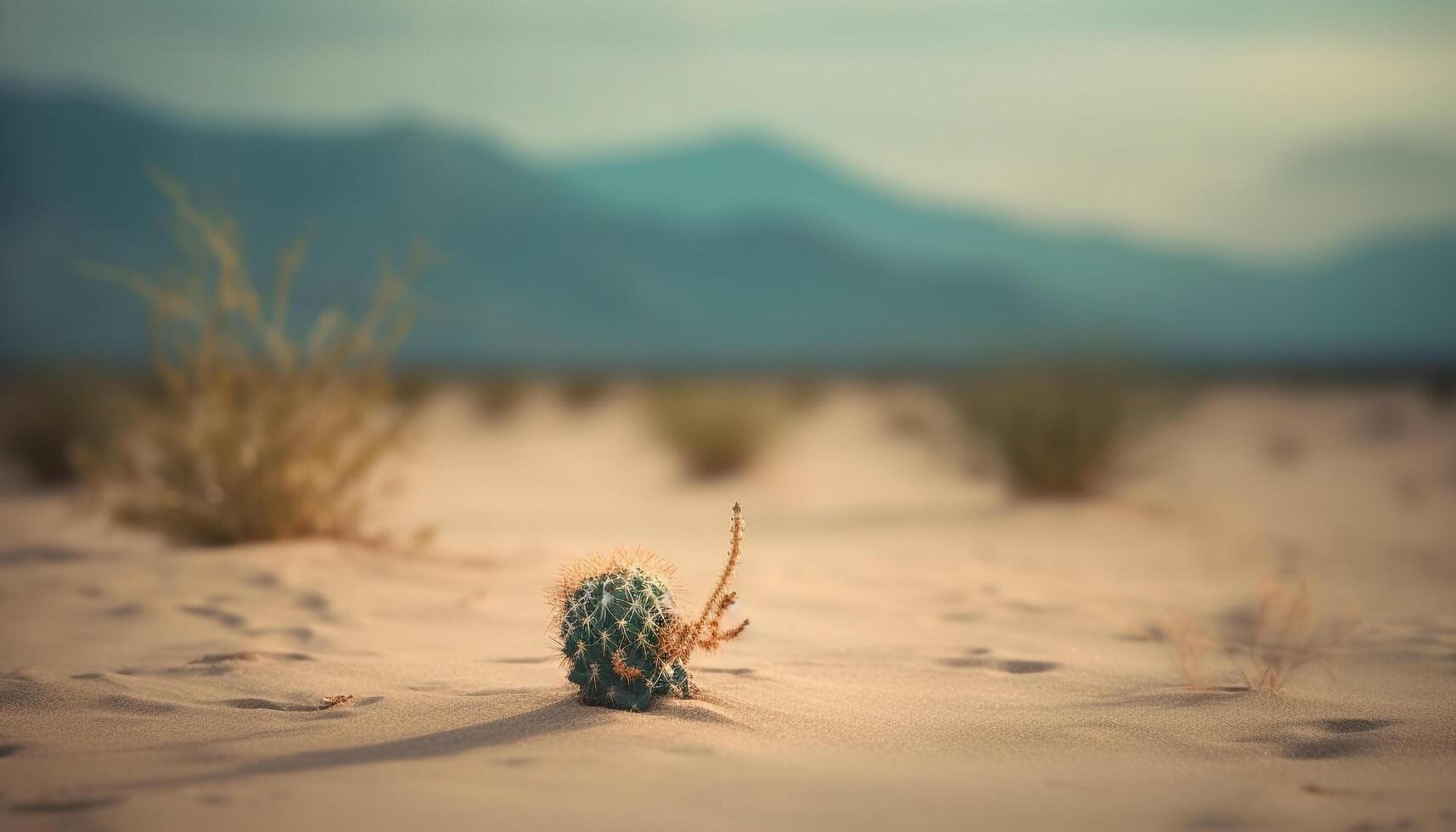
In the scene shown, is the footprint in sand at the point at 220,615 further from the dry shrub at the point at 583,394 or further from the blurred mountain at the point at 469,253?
the blurred mountain at the point at 469,253

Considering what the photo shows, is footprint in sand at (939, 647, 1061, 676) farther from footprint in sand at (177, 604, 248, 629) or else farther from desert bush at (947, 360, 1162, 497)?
desert bush at (947, 360, 1162, 497)

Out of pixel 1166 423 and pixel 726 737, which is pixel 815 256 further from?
pixel 726 737

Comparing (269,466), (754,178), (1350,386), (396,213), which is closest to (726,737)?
(269,466)

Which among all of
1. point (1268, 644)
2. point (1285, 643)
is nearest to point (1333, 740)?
point (1285, 643)

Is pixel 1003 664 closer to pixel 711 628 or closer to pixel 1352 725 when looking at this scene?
pixel 1352 725

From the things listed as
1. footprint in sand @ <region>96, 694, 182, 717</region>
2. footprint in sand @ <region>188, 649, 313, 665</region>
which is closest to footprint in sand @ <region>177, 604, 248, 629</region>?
footprint in sand @ <region>188, 649, 313, 665</region>

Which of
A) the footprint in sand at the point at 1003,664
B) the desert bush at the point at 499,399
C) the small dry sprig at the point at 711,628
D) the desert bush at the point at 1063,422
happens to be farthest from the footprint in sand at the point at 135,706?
the desert bush at the point at 499,399
